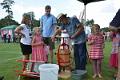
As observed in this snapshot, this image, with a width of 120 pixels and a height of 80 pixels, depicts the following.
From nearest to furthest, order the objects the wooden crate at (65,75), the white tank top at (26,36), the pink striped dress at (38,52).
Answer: the wooden crate at (65,75) < the pink striped dress at (38,52) < the white tank top at (26,36)

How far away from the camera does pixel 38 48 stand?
1043 cm

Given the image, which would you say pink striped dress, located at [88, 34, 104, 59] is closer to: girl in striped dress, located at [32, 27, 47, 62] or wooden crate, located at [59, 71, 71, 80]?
wooden crate, located at [59, 71, 71, 80]

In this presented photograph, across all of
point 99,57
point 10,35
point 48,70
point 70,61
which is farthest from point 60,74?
point 10,35

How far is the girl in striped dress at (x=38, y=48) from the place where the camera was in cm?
1036

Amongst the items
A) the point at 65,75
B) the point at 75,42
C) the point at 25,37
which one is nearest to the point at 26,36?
the point at 25,37

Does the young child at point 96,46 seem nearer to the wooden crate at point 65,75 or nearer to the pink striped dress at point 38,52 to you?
the wooden crate at point 65,75

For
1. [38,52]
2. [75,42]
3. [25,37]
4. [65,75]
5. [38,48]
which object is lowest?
[65,75]

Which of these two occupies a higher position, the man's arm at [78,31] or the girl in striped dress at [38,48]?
the man's arm at [78,31]

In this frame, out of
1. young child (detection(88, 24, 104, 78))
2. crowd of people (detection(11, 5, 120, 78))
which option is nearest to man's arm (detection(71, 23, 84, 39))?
crowd of people (detection(11, 5, 120, 78))

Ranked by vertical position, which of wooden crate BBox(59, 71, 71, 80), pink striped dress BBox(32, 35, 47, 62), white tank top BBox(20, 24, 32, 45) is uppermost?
white tank top BBox(20, 24, 32, 45)

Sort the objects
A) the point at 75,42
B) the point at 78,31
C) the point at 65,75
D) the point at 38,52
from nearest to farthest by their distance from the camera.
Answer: the point at 65,75 → the point at 38,52 → the point at 78,31 → the point at 75,42

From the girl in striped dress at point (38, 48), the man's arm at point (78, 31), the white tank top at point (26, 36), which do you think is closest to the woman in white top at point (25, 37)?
the white tank top at point (26, 36)

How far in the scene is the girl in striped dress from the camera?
10.4m

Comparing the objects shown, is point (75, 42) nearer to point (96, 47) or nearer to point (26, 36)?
point (96, 47)
